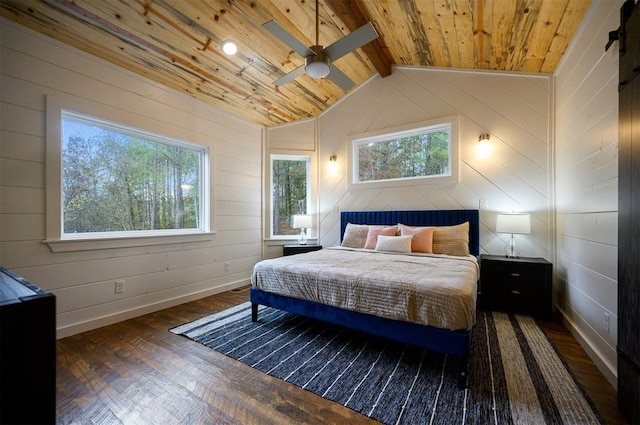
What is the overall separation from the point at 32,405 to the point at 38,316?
28cm

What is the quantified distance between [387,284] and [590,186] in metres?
1.89

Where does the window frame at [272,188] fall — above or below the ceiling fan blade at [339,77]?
below

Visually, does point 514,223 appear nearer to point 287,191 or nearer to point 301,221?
point 301,221

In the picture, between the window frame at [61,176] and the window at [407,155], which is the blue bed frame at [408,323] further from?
the window frame at [61,176]

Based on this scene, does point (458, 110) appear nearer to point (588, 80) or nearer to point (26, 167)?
point (588, 80)

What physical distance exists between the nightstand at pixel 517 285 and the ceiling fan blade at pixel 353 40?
2.65 m

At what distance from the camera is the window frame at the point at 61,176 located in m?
2.39

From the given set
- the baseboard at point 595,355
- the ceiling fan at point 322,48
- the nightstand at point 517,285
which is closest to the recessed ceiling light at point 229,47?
the ceiling fan at point 322,48

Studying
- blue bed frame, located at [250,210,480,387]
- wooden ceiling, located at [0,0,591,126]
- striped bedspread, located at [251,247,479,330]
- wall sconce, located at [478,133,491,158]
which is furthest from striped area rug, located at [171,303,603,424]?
wooden ceiling, located at [0,0,591,126]

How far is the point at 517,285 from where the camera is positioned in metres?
2.92

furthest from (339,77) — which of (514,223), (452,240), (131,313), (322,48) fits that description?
(131,313)

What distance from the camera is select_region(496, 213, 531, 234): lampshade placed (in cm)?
299

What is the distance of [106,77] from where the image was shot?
275 cm

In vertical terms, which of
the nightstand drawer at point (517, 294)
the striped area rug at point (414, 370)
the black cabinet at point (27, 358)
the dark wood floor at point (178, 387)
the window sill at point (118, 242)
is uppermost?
the window sill at point (118, 242)
